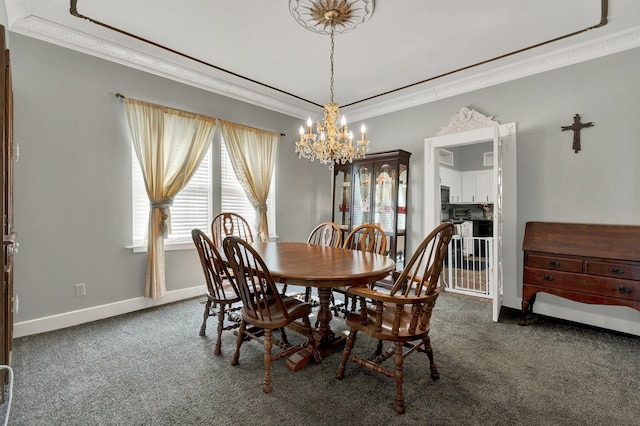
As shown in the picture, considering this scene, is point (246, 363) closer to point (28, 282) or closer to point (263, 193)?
point (28, 282)

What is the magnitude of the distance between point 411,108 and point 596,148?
2.17 m

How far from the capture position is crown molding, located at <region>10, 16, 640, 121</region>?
2.80m

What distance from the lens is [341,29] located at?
2.77 meters

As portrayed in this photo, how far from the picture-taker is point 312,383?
6.58 ft

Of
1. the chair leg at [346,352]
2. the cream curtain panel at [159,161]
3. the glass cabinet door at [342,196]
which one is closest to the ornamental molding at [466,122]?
the glass cabinet door at [342,196]

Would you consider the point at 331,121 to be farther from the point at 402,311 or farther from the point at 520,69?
the point at 520,69

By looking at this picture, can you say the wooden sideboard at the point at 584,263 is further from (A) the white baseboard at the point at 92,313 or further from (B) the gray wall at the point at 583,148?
(A) the white baseboard at the point at 92,313

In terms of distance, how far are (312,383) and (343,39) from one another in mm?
2924

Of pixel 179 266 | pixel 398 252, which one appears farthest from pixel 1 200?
pixel 398 252

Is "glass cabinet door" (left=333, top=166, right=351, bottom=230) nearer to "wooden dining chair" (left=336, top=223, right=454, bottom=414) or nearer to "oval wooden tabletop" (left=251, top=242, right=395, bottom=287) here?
"oval wooden tabletop" (left=251, top=242, right=395, bottom=287)

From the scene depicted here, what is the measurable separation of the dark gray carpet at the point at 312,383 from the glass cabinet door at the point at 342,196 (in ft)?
8.12

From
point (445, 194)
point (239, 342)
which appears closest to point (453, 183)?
point (445, 194)

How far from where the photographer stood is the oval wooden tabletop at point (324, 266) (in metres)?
1.89

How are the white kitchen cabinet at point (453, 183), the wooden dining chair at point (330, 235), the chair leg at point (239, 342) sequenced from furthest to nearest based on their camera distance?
the white kitchen cabinet at point (453, 183) → the wooden dining chair at point (330, 235) → the chair leg at point (239, 342)
